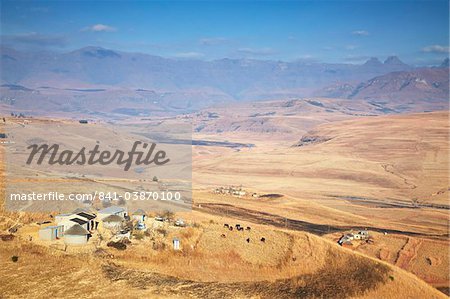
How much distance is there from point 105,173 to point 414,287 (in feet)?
246

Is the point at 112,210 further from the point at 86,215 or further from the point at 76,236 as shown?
the point at 76,236

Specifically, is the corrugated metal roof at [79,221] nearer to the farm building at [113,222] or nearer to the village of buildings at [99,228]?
the village of buildings at [99,228]

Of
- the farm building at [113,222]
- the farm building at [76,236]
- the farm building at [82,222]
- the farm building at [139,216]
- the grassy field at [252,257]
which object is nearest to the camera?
the grassy field at [252,257]

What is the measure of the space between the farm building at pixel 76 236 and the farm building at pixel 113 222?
3650 millimetres

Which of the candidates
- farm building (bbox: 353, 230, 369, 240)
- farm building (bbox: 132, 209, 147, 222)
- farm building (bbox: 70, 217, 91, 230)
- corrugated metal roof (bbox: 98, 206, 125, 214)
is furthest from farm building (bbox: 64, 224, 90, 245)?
farm building (bbox: 353, 230, 369, 240)

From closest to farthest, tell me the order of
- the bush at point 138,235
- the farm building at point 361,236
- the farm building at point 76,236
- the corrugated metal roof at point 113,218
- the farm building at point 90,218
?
the farm building at point 76,236 → the bush at point 138,235 → the farm building at point 90,218 → the corrugated metal roof at point 113,218 → the farm building at point 361,236

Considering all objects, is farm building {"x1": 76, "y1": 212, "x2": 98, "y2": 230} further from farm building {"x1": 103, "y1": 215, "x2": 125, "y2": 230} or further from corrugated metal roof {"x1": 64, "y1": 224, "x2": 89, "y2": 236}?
corrugated metal roof {"x1": 64, "y1": 224, "x2": 89, "y2": 236}

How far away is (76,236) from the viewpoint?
32938mm

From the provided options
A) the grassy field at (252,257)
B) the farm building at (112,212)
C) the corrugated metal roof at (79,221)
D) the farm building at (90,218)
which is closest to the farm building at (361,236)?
the grassy field at (252,257)

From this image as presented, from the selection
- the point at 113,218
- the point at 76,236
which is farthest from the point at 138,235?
the point at 76,236

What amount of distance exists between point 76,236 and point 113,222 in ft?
14.8

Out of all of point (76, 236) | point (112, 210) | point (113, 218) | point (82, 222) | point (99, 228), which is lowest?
point (99, 228)

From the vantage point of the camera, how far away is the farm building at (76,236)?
108ft

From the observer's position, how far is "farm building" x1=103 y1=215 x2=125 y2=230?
36844mm
